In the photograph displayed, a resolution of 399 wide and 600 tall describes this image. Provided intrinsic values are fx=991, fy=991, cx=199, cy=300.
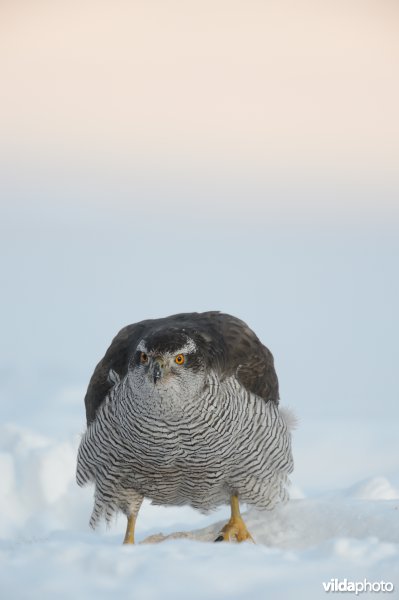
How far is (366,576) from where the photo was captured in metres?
4.99

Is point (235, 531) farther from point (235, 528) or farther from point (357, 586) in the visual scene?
point (357, 586)

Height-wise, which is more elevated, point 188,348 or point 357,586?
point 188,348

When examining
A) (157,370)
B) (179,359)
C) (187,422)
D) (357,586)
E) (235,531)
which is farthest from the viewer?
(235,531)

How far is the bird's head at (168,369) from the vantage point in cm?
793

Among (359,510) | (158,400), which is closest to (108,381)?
(158,400)

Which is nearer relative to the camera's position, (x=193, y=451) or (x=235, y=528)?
(x=193, y=451)

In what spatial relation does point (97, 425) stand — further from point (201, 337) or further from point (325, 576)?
point (325, 576)

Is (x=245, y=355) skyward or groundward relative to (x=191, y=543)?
skyward

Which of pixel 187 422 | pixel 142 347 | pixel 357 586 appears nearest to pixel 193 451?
pixel 187 422

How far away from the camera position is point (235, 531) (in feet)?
31.3

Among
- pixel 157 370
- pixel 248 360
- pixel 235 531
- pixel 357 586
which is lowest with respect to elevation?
pixel 235 531

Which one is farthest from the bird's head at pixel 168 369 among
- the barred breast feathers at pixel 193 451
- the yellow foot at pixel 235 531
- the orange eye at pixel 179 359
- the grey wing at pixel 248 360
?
the yellow foot at pixel 235 531

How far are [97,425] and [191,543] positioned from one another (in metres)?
3.69

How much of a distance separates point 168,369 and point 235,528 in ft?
7.74
